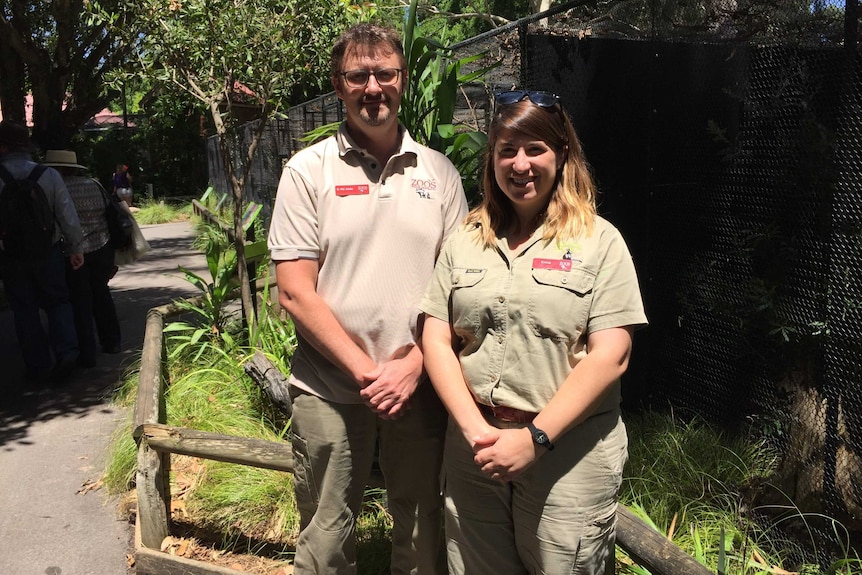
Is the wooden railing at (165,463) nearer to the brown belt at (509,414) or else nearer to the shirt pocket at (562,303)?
the brown belt at (509,414)

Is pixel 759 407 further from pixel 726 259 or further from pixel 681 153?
pixel 681 153

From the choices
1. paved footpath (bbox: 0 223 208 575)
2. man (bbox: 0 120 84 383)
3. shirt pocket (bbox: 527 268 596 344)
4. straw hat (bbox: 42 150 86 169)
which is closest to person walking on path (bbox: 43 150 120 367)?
straw hat (bbox: 42 150 86 169)

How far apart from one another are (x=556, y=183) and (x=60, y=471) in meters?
3.96

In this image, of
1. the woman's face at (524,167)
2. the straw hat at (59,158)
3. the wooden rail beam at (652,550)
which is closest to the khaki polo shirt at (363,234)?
the woman's face at (524,167)

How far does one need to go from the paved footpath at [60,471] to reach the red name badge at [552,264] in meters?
2.74

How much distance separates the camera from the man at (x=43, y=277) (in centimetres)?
612

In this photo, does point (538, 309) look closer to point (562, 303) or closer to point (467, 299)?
point (562, 303)

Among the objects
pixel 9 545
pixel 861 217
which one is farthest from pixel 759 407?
pixel 9 545

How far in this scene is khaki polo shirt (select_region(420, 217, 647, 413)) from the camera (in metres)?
2.06

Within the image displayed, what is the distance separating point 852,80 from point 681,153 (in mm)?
1049

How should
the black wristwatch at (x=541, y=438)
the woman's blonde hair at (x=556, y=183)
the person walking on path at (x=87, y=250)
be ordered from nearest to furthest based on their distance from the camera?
the black wristwatch at (x=541, y=438) → the woman's blonde hair at (x=556, y=183) → the person walking on path at (x=87, y=250)

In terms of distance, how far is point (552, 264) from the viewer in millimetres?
2098

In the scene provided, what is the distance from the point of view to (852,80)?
3.03m

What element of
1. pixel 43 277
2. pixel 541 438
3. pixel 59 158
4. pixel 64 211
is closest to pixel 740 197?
pixel 541 438
